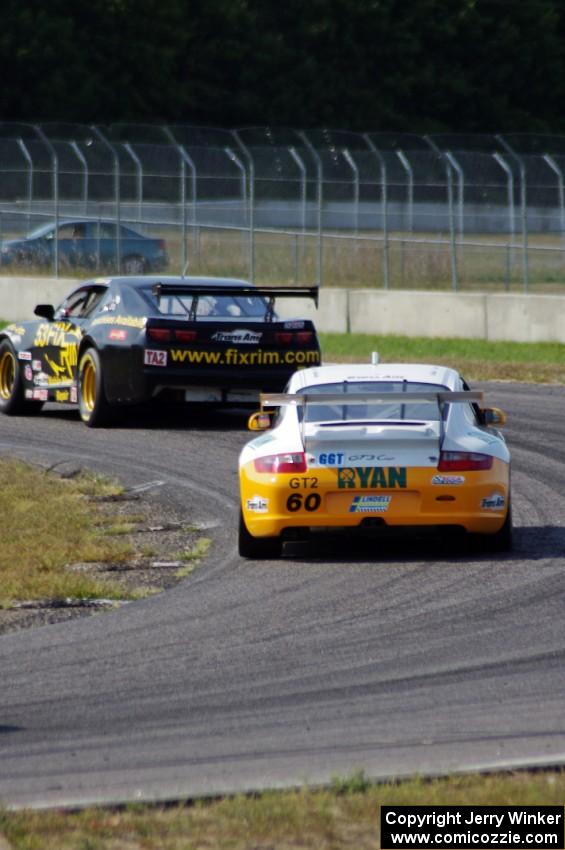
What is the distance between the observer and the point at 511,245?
27781 mm

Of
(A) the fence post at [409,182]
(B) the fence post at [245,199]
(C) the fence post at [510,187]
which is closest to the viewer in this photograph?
(C) the fence post at [510,187]

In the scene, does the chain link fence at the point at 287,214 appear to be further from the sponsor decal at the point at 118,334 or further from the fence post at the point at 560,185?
the sponsor decal at the point at 118,334

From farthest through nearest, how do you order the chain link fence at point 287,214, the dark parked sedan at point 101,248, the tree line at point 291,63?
the tree line at point 291,63, the dark parked sedan at point 101,248, the chain link fence at point 287,214

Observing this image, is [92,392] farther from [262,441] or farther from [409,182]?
[409,182]

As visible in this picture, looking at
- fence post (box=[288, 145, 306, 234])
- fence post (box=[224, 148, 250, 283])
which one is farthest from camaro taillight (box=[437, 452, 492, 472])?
fence post (box=[224, 148, 250, 283])

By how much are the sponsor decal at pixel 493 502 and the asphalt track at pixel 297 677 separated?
333mm

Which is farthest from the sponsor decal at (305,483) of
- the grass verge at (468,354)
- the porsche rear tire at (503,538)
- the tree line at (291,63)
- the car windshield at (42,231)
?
the tree line at (291,63)

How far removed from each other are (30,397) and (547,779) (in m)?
12.5

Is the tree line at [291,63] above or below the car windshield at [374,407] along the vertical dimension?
above

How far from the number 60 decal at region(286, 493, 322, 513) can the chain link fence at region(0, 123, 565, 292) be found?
57.4 feet

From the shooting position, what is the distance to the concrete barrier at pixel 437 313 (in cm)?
2494

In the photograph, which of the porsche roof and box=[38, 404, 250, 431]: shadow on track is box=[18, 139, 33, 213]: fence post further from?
the porsche roof

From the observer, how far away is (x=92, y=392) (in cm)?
1664

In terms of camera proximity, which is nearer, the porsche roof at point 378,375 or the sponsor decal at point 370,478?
the sponsor decal at point 370,478
